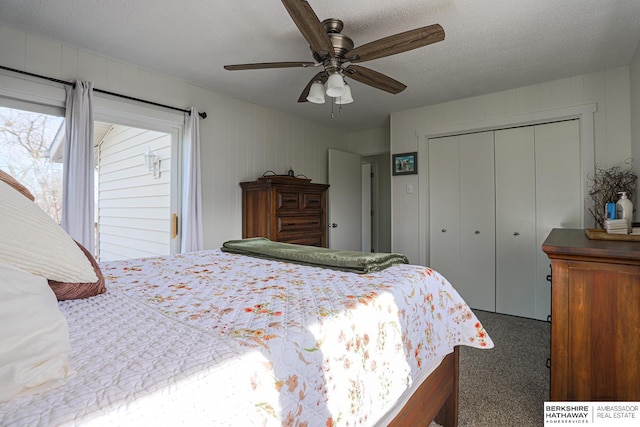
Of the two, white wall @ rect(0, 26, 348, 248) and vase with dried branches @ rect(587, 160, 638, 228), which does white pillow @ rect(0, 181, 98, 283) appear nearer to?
white wall @ rect(0, 26, 348, 248)

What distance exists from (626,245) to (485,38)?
1.65 metres

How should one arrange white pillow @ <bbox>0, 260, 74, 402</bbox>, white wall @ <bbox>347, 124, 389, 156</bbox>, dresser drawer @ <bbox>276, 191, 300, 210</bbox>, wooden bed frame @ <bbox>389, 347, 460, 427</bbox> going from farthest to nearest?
white wall @ <bbox>347, 124, 389, 156</bbox>, dresser drawer @ <bbox>276, 191, 300, 210</bbox>, wooden bed frame @ <bbox>389, 347, 460, 427</bbox>, white pillow @ <bbox>0, 260, 74, 402</bbox>

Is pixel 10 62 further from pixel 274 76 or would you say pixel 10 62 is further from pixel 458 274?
pixel 458 274

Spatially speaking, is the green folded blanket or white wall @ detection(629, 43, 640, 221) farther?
white wall @ detection(629, 43, 640, 221)

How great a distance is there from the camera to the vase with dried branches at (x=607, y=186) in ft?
Result: 8.76

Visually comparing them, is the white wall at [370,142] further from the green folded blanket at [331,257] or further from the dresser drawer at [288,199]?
the green folded blanket at [331,257]

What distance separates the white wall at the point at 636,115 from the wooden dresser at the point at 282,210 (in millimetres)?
2874

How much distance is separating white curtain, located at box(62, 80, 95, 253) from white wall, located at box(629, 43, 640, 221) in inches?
166

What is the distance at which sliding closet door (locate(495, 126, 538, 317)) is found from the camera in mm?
3307

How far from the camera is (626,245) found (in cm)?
149

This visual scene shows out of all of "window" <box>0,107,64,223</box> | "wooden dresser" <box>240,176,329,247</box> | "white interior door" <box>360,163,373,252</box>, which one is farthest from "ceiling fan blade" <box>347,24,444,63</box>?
"white interior door" <box>360,163,373,252</box>

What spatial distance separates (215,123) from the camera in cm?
340

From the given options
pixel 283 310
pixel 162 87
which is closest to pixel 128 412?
pixel 283 310

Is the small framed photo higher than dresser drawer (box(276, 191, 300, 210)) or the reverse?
higher
